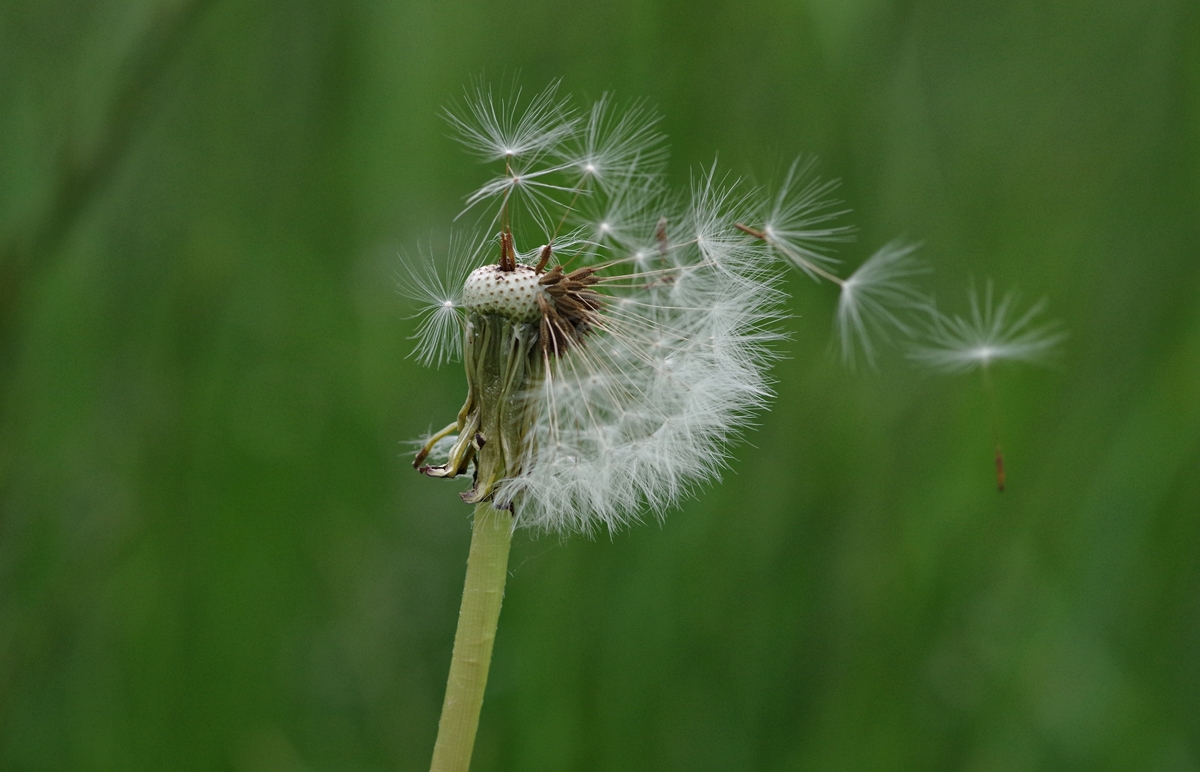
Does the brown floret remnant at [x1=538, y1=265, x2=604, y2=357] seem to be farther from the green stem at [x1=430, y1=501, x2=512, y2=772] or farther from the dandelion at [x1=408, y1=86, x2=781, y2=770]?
the green stem at [x1=430, y1=501, x2=512, y2=772]

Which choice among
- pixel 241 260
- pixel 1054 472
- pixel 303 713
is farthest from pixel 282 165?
pixel 1054 472

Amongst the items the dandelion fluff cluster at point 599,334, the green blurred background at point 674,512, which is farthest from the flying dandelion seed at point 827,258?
the green blurred background at point 674,512

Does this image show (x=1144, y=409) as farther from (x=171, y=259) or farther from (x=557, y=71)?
(x=171, y=259)

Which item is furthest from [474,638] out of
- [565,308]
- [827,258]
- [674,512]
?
[674,512]

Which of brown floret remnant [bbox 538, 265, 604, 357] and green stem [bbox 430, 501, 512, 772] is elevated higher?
brown floret remnant [bbox 538, 265, 604, 357]

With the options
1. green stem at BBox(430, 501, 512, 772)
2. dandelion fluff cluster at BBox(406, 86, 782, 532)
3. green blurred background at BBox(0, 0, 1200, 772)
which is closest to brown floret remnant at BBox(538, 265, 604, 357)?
dandelion fluff cluster at BBox(406, 86, 782, 532)

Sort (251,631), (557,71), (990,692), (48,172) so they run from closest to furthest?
(48,172) → (990,692) → (251,631) → (557,71)
